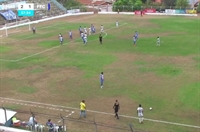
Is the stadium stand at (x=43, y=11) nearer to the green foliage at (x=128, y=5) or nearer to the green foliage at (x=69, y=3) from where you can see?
the green foliage at (x=69, y=3)

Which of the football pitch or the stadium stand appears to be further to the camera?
the stadium stand

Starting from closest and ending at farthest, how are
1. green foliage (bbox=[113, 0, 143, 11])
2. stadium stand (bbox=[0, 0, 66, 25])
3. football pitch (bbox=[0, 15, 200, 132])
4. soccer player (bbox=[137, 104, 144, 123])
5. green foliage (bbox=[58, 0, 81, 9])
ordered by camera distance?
soccer player (bbox=[137, 104, 144, 123])
football pitch (bbox=[0, 15, 200, 132])
stadium stand (bbox=[0, 0, 66, 25])
green foliage (bbox=[113, 0, 143, 11])
green foliage (bbox=[58, 0, 81, 9])

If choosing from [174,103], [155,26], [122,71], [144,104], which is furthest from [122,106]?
[155,26]

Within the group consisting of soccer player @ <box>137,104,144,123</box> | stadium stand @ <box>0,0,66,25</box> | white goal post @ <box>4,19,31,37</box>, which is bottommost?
soccer player @ <box>137,104,144,123</box>

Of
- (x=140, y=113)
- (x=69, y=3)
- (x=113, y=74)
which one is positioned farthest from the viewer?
(x=69, y=3)

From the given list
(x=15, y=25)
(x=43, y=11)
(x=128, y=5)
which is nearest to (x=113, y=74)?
(x=15, y=25)

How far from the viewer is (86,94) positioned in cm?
2941

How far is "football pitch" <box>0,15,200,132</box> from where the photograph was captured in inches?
1004

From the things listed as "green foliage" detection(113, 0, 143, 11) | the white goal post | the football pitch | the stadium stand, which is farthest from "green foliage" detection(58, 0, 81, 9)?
the football pitch

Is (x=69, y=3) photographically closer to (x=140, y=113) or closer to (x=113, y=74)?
(x=113, y=74)

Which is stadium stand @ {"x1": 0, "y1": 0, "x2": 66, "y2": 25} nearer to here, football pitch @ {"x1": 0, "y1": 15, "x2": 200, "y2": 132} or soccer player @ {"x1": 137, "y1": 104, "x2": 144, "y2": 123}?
football pitch @ {"x1": 0, "y1": 15, "x2": 200, "y2": 132}

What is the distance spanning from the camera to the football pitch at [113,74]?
25497 millimetres

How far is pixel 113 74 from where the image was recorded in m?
34.8

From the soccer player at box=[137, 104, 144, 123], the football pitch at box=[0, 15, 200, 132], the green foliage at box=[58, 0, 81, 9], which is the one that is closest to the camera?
the soccer player at box=[137, 104, 144, 123]
